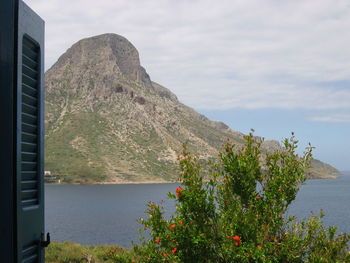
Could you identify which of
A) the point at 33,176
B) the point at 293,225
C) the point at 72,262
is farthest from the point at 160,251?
the point at 72,262

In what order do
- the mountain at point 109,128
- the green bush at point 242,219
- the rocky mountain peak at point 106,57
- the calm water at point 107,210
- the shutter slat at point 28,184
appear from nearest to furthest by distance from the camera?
the shutter slat at point 28,184, the green bush at point 242,219, the calm water at point 107,210, the mountain at point 109,128, the rocky mountain peak at point 106,57

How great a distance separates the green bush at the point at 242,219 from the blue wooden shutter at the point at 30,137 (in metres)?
4.20

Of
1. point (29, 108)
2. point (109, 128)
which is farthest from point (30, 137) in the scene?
point (109, 128)

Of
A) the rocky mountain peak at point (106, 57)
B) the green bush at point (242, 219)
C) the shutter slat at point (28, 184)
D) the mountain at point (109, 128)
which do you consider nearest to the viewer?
the shutter slat at point (28, 184)

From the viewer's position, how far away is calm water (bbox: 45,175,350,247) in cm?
4906

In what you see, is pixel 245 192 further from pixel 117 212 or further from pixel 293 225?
pixel 117 212

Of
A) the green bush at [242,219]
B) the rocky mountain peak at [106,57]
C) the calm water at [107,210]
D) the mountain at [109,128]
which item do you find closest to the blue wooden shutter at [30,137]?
the green bush at [242,219]

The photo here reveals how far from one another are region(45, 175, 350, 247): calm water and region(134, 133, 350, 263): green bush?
2177cm

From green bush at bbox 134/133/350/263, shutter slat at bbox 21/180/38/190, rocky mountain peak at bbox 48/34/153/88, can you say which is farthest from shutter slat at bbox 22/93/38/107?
rocky mountain peak at bbox 48/34/153/88

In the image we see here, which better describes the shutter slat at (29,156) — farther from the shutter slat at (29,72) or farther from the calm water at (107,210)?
the calm water at (107,210)

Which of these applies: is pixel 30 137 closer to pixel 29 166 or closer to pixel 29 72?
pixel 29 166

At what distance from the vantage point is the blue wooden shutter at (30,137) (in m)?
2.04

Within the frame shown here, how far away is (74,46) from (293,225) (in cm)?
17262

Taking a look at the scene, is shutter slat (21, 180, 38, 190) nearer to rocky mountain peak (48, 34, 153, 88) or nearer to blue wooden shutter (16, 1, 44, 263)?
blue wooden shutter (16, 1, 44, 263)
